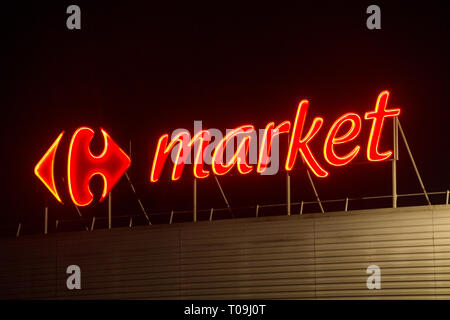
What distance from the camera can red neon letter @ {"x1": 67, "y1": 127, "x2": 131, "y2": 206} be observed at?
36.1 metres

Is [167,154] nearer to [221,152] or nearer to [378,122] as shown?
[221,152]

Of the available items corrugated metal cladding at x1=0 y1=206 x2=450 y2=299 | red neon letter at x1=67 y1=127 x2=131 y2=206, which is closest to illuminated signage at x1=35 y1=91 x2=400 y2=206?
red neon letter at x1=67 y1=127 x2=131 y2=206

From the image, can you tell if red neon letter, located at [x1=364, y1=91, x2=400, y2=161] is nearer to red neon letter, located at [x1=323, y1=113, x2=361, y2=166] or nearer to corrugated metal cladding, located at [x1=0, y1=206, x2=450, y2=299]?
red neon letter, located at [x1=323, y1=113, x2=361, y2=166]

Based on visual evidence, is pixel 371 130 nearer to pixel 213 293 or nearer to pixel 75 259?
pixel 213 293

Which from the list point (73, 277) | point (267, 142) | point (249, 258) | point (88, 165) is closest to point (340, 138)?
A: point (267, 142)

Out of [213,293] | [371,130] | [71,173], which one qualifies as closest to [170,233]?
[213,293]

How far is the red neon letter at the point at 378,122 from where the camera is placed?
32031 mm

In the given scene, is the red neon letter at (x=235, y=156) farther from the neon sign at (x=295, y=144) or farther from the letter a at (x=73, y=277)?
the letter a at (x=73, y=277)

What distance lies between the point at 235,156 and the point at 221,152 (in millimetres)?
Result: 579

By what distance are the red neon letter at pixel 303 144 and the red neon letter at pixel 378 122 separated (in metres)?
1.83

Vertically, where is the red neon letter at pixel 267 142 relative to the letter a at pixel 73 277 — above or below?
above

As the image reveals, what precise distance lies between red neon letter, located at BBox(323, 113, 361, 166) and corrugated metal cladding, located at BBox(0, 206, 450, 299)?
7.04ft

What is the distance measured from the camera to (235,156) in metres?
34.3

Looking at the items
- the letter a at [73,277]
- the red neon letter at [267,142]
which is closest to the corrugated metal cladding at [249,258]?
the letter a at [73,277]
